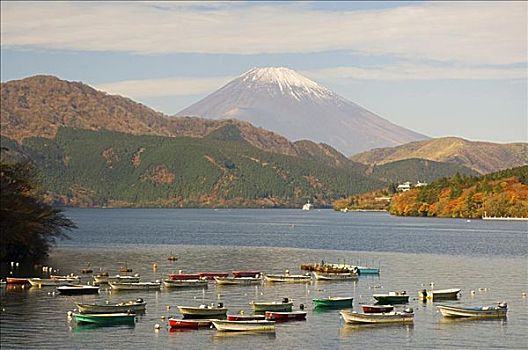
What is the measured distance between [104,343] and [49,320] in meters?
9.24

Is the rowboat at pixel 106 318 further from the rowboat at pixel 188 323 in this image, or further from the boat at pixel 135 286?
the boat at pixel 135 286

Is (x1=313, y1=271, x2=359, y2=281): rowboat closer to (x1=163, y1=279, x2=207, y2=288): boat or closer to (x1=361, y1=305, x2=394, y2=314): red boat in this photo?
(x1=163, y1=279, x2=207, y2=288): boat

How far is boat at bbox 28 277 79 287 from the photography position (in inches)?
3334

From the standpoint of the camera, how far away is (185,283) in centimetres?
8662

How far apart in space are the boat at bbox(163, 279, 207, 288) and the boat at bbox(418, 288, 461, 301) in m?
19.5

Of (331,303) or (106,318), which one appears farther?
(331,303)

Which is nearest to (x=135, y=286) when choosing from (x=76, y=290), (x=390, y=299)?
(x=76, y=290)

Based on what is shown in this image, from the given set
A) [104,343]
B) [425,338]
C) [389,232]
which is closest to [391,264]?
[425,338]

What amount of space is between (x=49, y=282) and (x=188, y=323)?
24602 millimetres

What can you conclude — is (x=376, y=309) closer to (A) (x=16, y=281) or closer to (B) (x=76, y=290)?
(B) (x=76, y=290)

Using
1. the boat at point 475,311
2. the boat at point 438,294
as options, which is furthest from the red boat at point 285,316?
the boat at point 438,294

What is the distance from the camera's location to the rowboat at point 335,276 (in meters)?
93.0

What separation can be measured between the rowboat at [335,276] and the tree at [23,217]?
29.6 m

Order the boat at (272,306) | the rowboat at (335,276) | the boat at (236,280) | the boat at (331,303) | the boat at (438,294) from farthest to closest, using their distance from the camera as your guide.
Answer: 1. the rowboat at (335,276)
2. the boat at (236,280)
3. the boat at (438,294)
4. the boat at (331,303)
5. the boat at (272,306)
